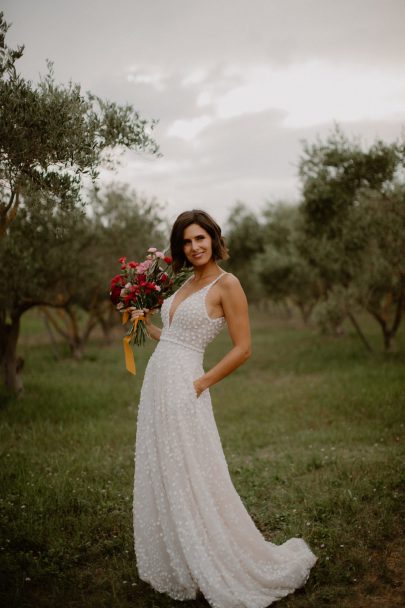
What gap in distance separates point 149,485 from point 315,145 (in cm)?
1284

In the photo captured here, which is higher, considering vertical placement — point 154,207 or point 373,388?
point 154,207

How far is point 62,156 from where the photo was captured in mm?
5133

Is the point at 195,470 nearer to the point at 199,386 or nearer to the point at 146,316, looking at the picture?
the point at 199,386

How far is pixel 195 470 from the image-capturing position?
3.85 meters

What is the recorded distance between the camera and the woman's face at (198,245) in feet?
13.1

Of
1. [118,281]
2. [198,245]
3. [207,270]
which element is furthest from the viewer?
[118,281]

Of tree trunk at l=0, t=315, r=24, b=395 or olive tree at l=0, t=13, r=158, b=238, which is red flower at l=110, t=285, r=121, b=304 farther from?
tree trunk at l=0, t=315, r=24, b=395

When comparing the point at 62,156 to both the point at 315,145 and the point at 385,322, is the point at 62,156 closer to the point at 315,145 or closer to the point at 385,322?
the point at 315,145

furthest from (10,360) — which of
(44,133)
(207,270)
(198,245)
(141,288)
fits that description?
(198,245)

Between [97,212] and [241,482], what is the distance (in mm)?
12918

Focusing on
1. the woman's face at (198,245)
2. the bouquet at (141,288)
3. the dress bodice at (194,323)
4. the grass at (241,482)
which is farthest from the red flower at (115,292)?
the grass at (241,482)

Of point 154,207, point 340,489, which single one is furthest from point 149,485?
point 154,207

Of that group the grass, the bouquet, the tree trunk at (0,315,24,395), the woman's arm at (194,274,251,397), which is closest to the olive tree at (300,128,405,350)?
the grass

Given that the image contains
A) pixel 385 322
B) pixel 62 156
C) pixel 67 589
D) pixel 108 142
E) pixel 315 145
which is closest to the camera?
pixel 67 589
